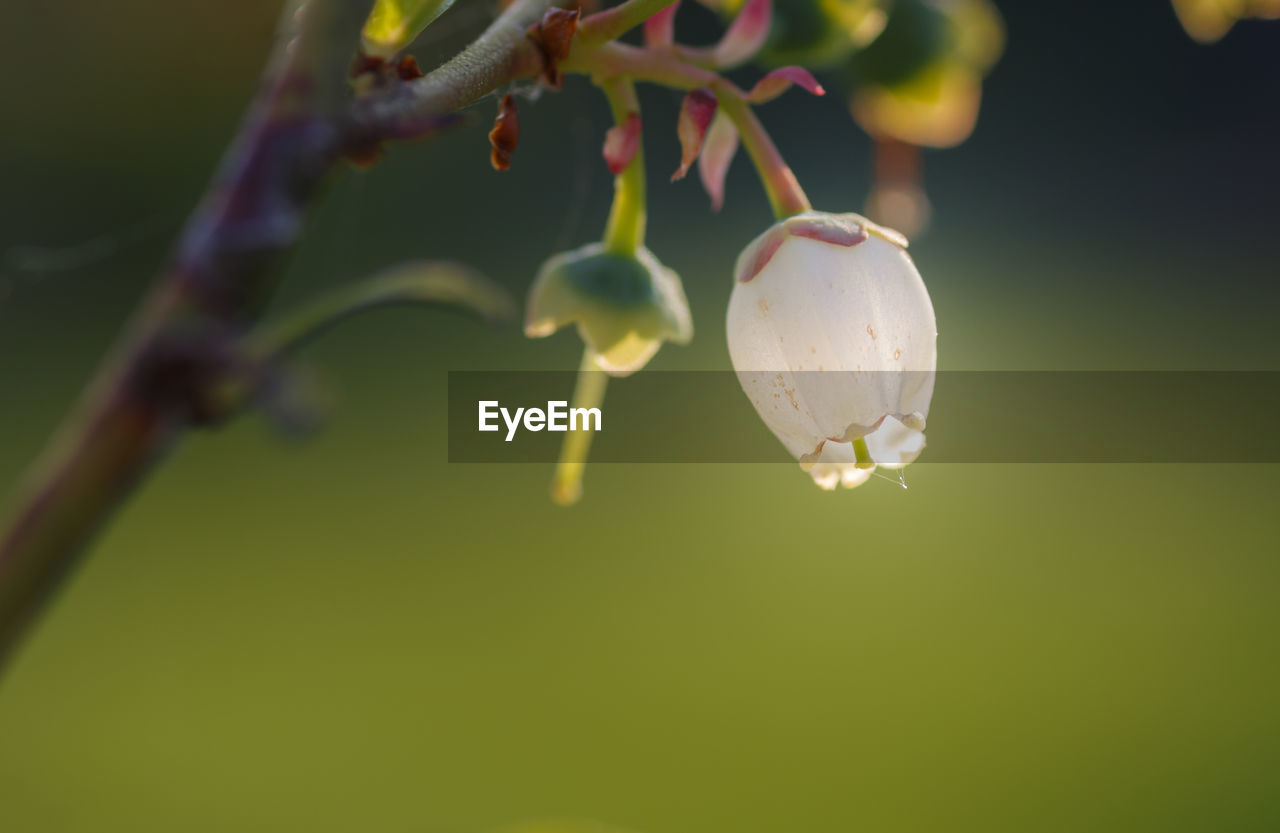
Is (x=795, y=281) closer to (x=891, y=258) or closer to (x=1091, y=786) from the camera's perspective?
(x=891, y=258)

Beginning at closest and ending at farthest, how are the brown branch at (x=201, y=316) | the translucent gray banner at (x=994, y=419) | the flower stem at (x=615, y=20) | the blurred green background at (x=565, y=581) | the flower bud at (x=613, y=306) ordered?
the brown branch at (x=201, y=316), the flower stem at (x=615, y=20), the flower bud at (x=613, y=306), the blurred green background at (x=565, y=581), the translucent gray banner at (x=994, y=419)

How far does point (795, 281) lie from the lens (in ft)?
1.12

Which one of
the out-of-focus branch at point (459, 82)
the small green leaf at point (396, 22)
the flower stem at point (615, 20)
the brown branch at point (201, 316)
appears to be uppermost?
the flower stem at point (615, 20)

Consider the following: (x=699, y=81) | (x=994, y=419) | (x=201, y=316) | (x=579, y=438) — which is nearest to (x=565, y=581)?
(x=994, y=419)

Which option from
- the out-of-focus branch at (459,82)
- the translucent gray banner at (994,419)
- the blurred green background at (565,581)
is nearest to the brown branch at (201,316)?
the out-of-focus branch at (459,82)

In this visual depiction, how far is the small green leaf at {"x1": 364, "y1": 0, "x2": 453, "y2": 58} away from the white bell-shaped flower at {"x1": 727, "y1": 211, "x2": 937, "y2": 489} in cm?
14

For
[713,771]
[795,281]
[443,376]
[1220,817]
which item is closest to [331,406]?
[795,281]

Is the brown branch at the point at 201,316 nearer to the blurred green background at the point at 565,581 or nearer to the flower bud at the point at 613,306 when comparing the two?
the flower bud at the point at 613,306

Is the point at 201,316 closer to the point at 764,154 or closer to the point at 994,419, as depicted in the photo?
the point at 764,154

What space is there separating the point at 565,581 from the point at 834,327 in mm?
1540

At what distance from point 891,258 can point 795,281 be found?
0.03 meters

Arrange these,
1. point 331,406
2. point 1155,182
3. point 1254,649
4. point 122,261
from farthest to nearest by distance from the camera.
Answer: point 1155,182 < point 122,261 < point 1254,649 < point 331,406

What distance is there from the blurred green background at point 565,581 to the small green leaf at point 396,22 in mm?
985

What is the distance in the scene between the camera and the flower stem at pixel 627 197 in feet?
1.01
